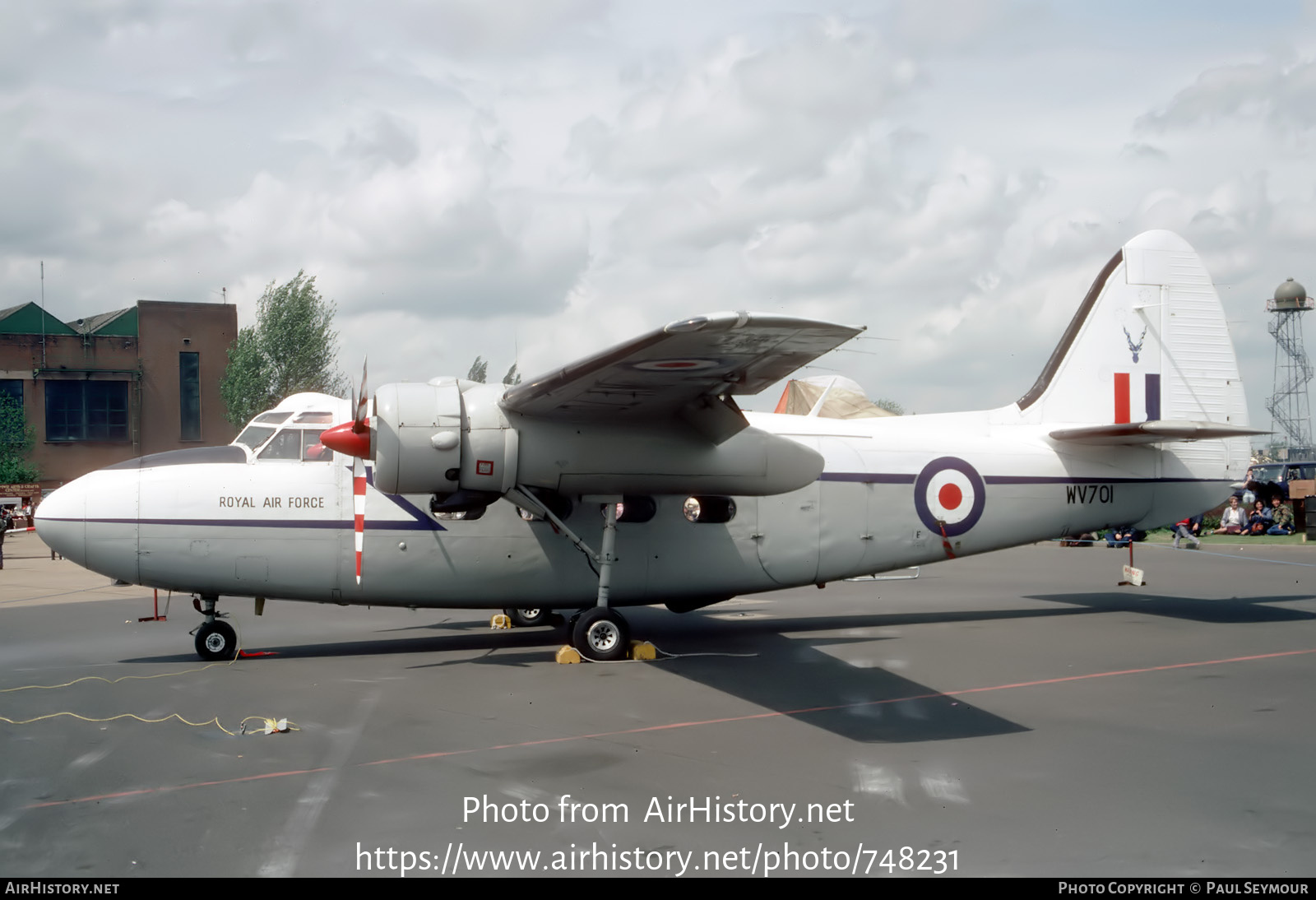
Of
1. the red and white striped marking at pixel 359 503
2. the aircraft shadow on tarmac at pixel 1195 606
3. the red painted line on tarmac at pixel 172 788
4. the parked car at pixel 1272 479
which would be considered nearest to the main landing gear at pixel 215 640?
the red and white striped marking at pixel 359 503

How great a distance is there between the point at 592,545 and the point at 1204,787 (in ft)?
22.1

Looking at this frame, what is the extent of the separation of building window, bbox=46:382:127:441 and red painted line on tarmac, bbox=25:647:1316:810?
163 ft

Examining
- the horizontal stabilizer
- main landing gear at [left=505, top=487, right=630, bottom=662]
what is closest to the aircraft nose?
main landing gear at [left=505, top=487, right=630, bottom=662]

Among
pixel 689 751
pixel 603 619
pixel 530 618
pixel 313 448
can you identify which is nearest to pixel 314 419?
pixel 313 448

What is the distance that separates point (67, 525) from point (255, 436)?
2061 millimetres

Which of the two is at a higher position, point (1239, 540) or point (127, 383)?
point (127, 383)

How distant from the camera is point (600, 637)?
10.6 m

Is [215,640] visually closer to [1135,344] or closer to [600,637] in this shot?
[600,637]

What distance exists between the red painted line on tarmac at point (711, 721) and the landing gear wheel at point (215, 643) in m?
5.03

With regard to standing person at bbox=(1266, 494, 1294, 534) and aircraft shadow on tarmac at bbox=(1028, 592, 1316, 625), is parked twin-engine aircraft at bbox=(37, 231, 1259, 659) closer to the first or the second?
aircraft shadow on tarmac at bbox=(1028, 592, 1316, 625)

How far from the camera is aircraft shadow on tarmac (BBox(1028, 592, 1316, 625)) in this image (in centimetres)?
1306

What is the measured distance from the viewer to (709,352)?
802cm

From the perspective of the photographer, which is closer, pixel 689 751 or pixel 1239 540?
pixel 689 751

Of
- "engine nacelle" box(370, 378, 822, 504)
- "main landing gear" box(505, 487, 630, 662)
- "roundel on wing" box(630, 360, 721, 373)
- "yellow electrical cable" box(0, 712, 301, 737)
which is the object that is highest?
"roundel on wing" box(630, 360, 721, 373)
